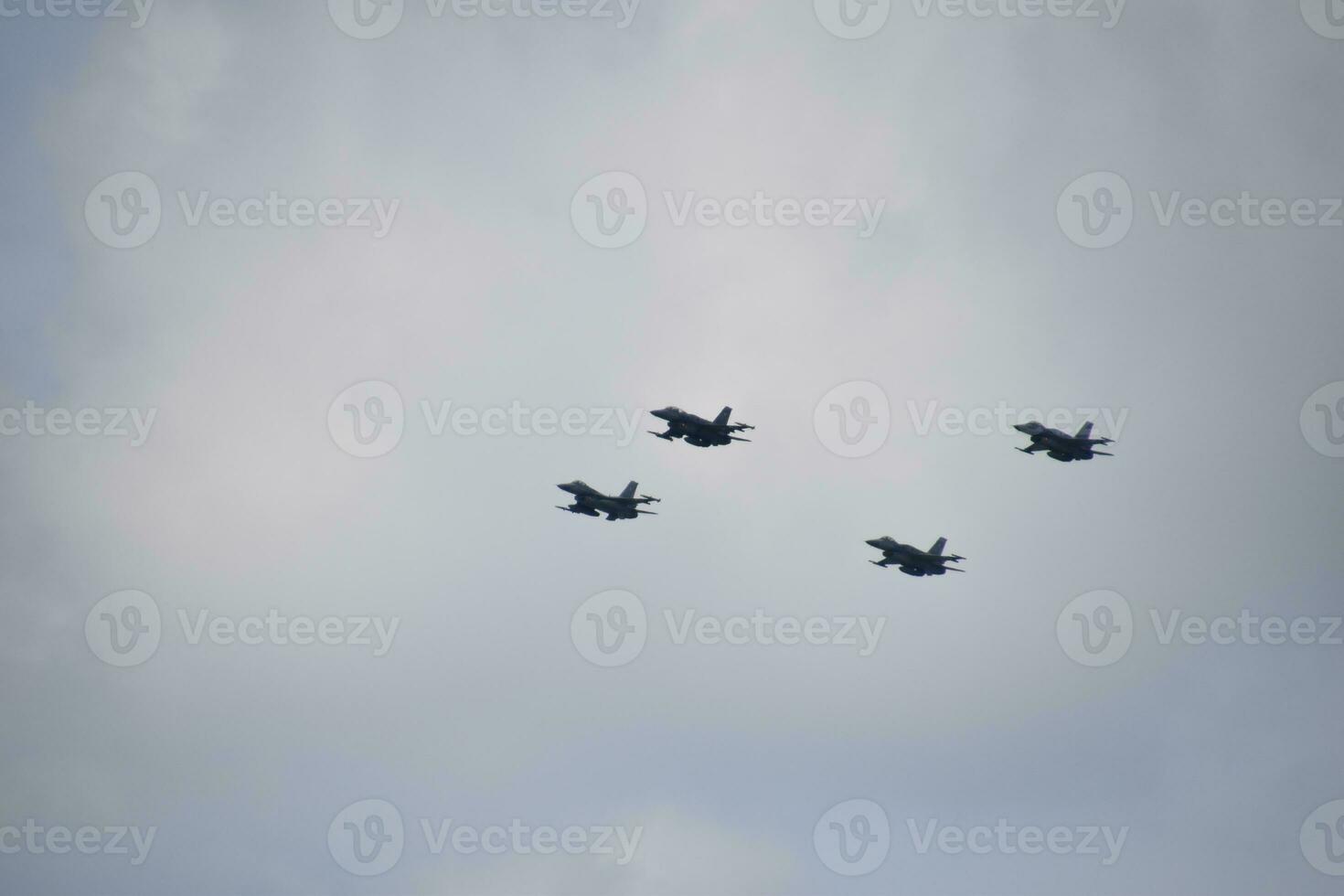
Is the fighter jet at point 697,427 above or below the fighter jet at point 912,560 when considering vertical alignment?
above

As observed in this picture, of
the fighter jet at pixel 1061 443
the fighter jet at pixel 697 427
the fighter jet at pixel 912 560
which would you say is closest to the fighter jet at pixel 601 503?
the fighter jet at pixel 697 427

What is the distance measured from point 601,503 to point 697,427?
9164 millimetres

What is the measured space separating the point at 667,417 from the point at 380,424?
19.9m

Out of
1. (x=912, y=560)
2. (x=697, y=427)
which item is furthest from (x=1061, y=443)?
(x=697, y=427)

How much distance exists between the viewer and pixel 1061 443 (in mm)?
102438

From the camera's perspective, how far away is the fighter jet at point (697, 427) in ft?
337

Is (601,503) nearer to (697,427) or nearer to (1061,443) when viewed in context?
(697,427)

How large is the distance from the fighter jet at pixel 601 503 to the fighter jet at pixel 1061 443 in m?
27.6

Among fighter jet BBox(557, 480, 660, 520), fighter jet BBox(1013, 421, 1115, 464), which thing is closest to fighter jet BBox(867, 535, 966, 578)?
fighter jet BBox(1013, 421, 1115, 464)

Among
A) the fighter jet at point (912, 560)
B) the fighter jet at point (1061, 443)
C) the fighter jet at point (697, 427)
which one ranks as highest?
the fighter jet at point (1061, 443)

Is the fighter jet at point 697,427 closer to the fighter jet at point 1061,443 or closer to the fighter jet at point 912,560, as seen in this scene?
the fighter jet at point 912,560

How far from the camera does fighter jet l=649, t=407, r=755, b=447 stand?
10262cm

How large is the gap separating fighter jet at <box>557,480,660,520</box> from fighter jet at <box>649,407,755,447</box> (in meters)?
5.61

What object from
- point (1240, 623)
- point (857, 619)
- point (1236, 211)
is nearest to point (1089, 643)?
point (1240, 623)
